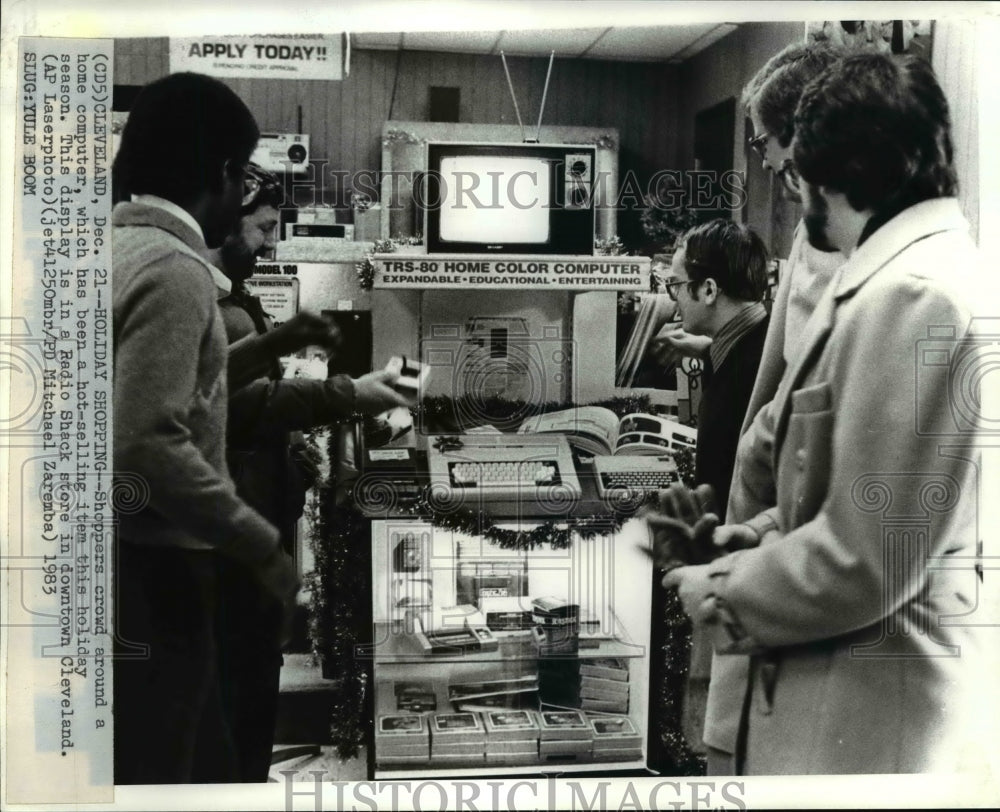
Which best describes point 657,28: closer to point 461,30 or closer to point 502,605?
point 461,30

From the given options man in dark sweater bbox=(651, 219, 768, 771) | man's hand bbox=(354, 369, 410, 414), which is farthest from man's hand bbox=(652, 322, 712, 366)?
man's hand bbox=(354, 369, 410, 414)

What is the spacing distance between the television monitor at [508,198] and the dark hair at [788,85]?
406 mm

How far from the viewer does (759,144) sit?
8.23ft

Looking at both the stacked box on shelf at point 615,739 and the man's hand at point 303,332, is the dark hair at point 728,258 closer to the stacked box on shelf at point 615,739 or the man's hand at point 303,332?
the man's hand at point 303,332

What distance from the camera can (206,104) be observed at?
2457 millimetres

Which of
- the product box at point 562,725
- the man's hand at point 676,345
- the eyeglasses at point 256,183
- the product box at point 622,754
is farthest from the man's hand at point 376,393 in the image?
the product box at point 622,754

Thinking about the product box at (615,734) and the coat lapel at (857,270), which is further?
the product box at (615,734)

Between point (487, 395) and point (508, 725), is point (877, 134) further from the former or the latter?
point (508, 725)

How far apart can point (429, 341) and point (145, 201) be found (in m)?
0.72

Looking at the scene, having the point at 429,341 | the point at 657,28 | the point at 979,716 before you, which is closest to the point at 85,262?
the point at 429,341

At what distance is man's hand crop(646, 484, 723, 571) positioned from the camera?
2549 mm

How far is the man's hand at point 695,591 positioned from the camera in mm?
2537

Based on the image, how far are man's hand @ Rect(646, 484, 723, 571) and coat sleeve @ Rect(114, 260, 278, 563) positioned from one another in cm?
97

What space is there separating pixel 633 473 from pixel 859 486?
20.0 inches
